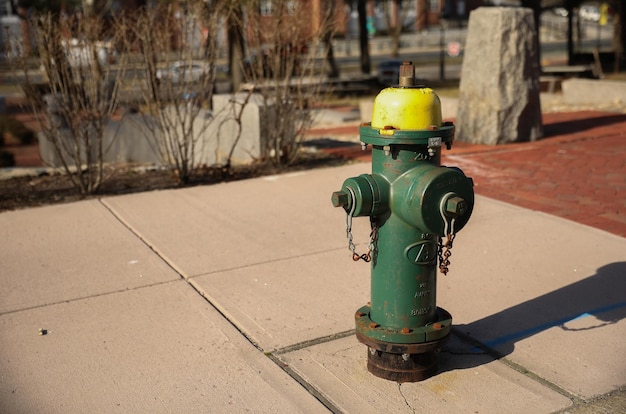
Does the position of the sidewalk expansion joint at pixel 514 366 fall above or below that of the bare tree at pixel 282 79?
below

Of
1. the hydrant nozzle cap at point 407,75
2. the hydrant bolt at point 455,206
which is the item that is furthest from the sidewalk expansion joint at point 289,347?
the hydrant nozzle cap at point 407,75

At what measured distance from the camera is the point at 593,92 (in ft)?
44.7

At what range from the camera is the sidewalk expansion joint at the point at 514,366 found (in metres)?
3.46

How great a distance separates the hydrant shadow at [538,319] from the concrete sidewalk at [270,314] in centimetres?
1

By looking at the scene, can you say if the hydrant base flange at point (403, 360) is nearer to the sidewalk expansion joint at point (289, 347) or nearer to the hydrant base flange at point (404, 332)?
the hydrant base flange at point (404, 332)

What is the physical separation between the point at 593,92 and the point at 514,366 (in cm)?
1100

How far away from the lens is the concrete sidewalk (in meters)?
3.52

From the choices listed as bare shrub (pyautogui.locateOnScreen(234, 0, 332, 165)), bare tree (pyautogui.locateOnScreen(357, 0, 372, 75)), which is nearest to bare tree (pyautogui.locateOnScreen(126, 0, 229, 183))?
bare shrub (pyautogui.locateOnScreen(234, 0, 332, 165))

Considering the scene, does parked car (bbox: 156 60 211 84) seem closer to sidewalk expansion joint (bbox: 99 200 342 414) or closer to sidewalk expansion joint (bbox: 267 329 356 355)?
sidewalk expansion joint (bbox: 99 200 342 414)

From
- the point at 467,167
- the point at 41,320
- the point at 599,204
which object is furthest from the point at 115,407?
the point at 467,167

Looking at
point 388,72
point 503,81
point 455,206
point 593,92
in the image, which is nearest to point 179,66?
point 503,81

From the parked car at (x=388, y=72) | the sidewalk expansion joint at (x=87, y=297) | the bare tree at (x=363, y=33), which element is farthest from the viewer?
the bare tree at (x=363, y=33)

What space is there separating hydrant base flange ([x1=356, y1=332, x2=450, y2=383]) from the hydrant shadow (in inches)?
6.3

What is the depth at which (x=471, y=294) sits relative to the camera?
469 cm
